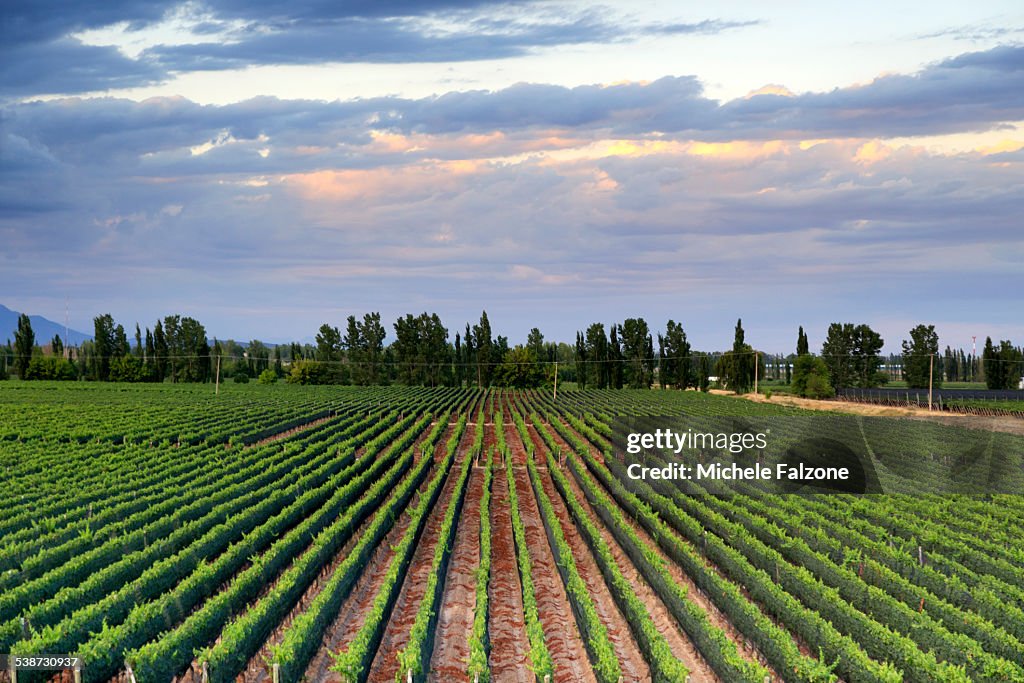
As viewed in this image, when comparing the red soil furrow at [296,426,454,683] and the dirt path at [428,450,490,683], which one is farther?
the dirt path at [428,450,490,683]

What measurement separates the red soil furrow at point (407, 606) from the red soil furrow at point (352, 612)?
65 cm

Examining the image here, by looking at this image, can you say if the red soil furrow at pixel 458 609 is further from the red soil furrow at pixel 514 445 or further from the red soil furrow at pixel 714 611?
the red soil furrow at pixel 514 445

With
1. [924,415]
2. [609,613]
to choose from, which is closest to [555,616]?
[609,613]

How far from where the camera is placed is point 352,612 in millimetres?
18656

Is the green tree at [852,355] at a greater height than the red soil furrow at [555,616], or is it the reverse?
the green tree at [852,355]

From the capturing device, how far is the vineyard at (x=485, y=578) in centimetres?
1409

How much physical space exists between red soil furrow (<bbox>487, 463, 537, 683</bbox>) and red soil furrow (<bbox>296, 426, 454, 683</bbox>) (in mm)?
2835

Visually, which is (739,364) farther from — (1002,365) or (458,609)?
(458,609)

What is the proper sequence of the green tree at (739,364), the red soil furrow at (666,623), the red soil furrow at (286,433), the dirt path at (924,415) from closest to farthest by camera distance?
the red soil furrow at (666,623), the red soil furrow at (286,433), the dirt path at (924,415), the green tree at (739,364)

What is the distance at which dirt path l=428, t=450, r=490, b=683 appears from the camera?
16000 millimetres

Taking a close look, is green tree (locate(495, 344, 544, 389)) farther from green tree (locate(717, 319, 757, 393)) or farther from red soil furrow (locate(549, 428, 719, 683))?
red soil furrow (locate(549, 428, 719, 683))

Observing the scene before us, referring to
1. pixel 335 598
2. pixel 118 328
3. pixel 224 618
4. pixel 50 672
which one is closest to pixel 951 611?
pixel 335 598

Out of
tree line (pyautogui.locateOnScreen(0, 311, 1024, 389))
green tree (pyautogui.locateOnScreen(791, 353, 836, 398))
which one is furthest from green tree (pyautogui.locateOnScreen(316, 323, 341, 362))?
green tree (pyautogui.locateOnScreen(791, 353, 836, 398))

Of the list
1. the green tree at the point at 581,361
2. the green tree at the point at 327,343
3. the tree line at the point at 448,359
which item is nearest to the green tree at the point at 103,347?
the tree line at the point at 448,359
